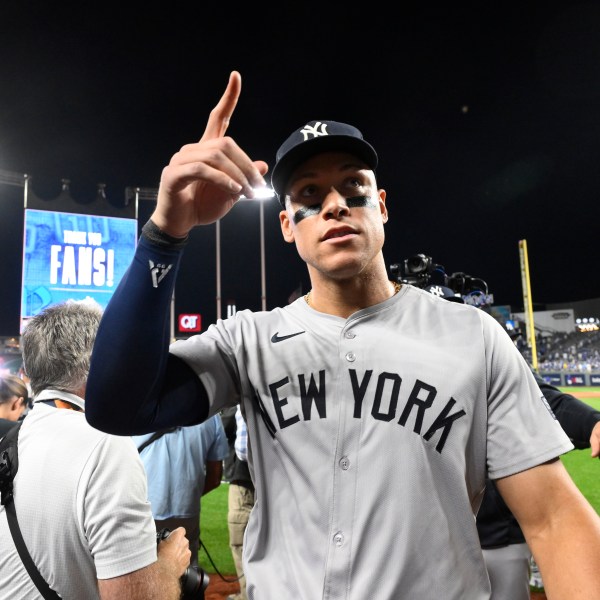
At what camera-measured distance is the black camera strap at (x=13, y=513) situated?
1880 mm

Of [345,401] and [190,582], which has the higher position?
[345,401]

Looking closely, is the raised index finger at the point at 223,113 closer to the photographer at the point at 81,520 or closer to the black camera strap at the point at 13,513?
the photographer at the point at 81,520

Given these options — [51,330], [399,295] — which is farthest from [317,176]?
[51,330]

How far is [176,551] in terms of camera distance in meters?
2.22

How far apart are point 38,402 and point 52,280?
1622 centimetres

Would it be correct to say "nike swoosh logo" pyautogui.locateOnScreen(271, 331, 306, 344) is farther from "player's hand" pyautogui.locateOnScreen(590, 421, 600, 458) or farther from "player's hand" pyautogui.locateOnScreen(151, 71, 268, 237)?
"player's hand" pyautogui.locateOnScreen(590, 421, 600, 458)

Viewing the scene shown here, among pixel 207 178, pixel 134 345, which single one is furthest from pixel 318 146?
pixel 134 345

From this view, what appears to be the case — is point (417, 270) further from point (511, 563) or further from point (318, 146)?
point (318, 146)

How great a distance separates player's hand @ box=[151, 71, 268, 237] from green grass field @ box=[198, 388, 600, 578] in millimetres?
4926

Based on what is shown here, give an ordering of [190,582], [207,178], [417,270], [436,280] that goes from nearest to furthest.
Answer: [207,178], [190,582], [417,270], [436,280]

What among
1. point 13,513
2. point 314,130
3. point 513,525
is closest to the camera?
point 314,130

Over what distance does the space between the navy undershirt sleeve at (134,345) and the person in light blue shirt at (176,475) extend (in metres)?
2.80

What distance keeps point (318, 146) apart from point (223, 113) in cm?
36

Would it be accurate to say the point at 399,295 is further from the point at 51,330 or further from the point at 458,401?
the point at 51,330
